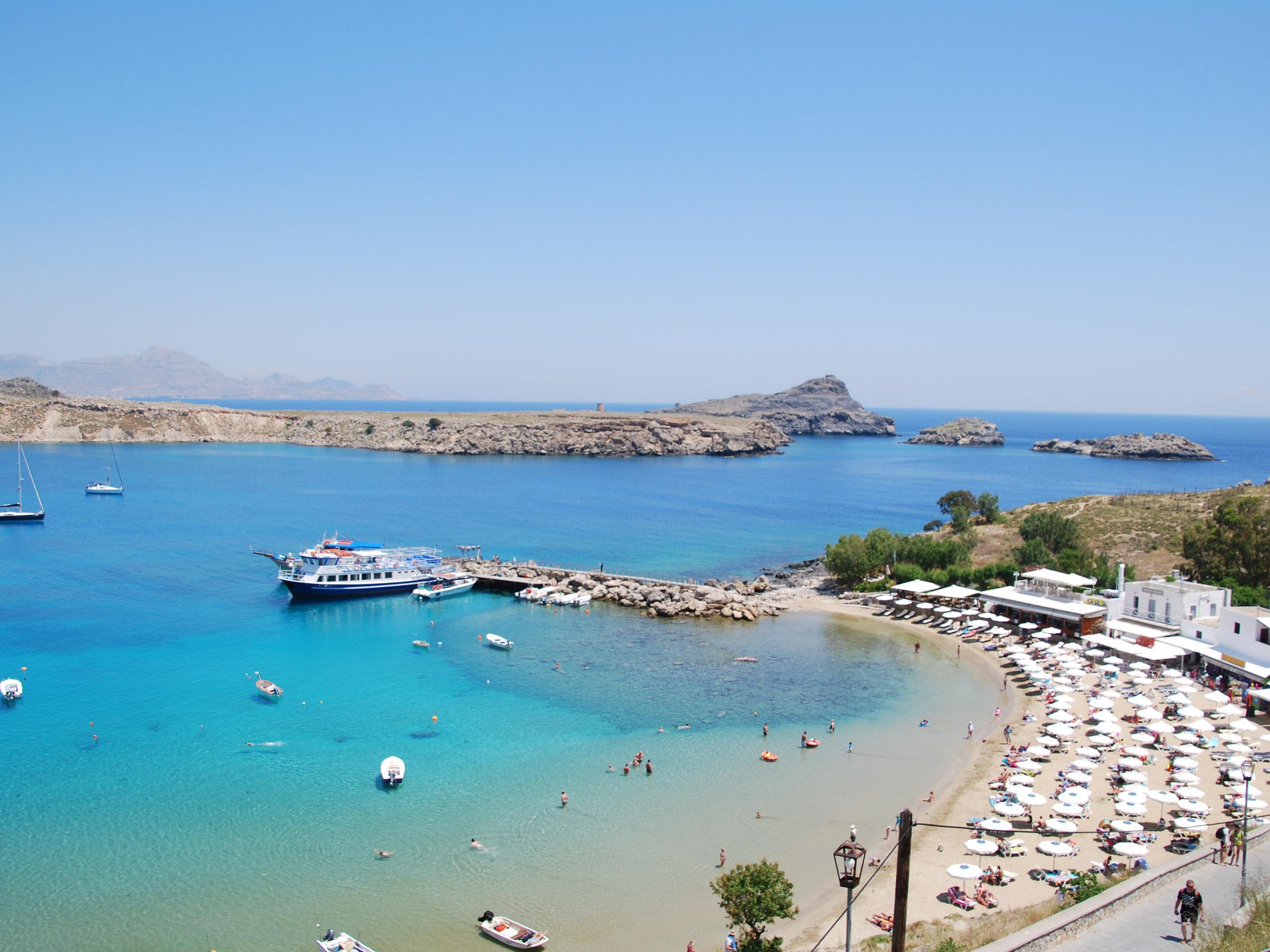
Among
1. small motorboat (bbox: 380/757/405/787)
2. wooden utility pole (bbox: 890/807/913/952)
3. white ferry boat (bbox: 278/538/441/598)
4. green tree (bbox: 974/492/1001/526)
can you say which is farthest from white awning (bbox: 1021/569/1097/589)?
white ferry boat (bbox: 278/538/441/598)

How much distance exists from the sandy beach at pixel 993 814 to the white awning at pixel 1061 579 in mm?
12158

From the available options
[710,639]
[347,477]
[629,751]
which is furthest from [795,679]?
[347,477]

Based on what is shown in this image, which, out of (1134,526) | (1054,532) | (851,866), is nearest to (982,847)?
(851,866)

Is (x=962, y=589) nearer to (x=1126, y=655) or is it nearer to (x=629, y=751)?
(x=1126, y=655)

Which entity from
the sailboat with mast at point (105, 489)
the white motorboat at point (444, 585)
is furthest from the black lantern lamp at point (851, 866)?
the sailboat with mast at point (105, 489)

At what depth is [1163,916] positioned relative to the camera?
17.9 metres

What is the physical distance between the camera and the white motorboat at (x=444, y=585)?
64.0 m

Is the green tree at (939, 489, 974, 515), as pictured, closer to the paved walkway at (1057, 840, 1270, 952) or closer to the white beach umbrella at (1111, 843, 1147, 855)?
the white beach umbrella at (1111, 843, 1147, 855)

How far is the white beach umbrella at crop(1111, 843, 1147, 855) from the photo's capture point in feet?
79.7

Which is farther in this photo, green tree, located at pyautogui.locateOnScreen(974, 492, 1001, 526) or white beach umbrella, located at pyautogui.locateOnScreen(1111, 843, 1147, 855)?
green tree, located at pyautogui.locateOnScreen(974, 492, 1001, 526)

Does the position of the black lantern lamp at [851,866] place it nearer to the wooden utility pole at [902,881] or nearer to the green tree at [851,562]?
the wooden utility pole at [902,881]

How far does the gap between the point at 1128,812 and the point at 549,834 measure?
64.3 ft

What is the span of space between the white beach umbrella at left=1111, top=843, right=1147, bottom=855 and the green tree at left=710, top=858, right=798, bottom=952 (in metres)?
11.4

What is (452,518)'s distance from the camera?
9756 cm
